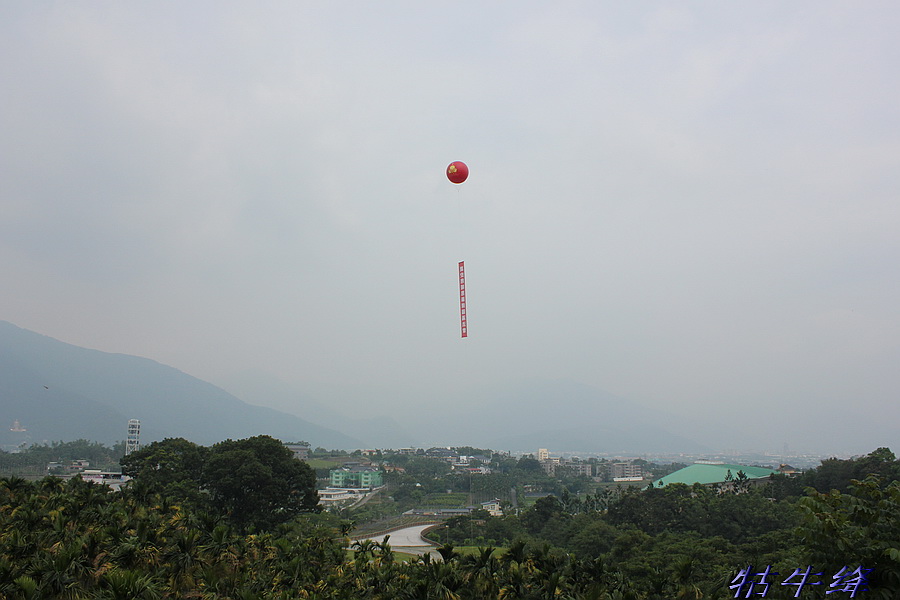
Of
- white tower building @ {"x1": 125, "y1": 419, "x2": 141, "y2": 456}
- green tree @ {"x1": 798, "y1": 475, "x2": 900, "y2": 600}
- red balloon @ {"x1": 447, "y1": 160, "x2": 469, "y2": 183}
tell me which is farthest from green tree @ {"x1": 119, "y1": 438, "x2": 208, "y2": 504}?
white tower building @ {"x1": 125, "y1": 419, "x2": 141, "y2": 456}

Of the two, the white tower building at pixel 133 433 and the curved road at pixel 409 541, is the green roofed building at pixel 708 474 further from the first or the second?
the white tower building at pixel 133 433

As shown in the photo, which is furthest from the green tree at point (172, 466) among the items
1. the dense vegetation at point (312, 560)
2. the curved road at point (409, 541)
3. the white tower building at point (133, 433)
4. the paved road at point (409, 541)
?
the white tower building at point (133, 433)

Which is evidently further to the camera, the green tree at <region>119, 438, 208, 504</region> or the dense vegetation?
the green tree at <region>119, 438, 208, 504</region>

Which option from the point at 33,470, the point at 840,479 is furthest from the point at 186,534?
the point at 33,470

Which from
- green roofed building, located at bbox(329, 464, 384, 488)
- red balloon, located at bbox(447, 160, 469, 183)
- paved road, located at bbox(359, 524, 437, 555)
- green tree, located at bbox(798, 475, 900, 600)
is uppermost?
red balloon, located at bbox(447, 160, 469, 183)

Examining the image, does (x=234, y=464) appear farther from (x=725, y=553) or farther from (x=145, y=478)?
(x=725, y=553)

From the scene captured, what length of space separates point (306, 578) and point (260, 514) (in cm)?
2189

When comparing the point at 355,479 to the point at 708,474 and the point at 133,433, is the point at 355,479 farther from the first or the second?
the point at 708,474

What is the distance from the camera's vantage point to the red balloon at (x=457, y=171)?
23094 mm

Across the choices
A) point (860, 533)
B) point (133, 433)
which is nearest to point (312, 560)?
point (860, 533)

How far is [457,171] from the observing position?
23109 millimetres

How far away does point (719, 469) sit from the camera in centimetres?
9819

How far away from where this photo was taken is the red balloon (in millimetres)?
23094

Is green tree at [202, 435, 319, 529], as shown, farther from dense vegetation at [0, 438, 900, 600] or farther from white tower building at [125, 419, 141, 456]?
white tower building at [125, 419, 141, 456]
